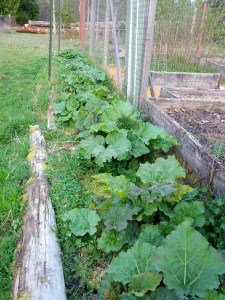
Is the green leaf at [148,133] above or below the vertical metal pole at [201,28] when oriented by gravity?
below

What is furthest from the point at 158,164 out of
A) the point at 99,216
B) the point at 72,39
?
the point at 72,39

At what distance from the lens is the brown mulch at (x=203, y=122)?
3492 mm

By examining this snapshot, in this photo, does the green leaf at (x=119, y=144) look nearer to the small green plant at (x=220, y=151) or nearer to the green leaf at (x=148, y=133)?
the green leaf at (x=148, y=133)

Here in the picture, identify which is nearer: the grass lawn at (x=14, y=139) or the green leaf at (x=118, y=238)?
the green leaf at (x=118, y=238)

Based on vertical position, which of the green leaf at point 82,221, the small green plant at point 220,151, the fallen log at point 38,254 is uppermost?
the small green plant at point 220,151

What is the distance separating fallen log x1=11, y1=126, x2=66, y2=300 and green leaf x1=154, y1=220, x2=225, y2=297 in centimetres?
63

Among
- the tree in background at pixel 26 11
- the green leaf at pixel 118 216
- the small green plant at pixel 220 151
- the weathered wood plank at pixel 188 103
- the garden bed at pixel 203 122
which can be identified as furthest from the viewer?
the tree in background at pixel 26 11

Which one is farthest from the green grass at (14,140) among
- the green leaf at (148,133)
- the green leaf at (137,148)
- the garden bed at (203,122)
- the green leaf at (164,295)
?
the garden bed at (203,122)

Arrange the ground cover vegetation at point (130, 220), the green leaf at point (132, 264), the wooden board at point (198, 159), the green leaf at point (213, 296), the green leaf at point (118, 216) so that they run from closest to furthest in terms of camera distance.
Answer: the green leaf at point (213, 296) < the ground cover vegetation at point (130, 220) < the green leaf at point (132, 264) < the green leaf at point (118, 216) < the wooden board at point (198, 159)

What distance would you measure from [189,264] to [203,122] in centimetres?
277

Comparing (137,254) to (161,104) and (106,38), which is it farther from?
(106,38)

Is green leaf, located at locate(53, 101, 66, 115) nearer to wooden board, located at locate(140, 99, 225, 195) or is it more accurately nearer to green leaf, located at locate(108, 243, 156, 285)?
wooden board, located at locate(140, 99, 225, 195)

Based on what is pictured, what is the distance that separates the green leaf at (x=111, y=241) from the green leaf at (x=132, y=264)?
0.35 meters

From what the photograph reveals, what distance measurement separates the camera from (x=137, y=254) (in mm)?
1759
